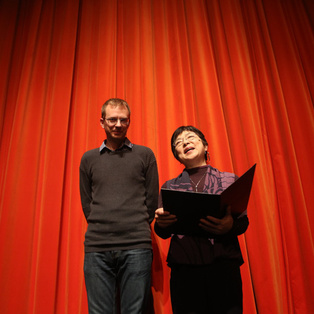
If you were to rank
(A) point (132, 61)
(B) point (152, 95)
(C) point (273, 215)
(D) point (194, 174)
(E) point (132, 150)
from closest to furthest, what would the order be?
(D) point (194, 174) < (E) point (132, 150) < (C) point (273, 215) < (B) point (152, 95) < (A) point (132, 61)

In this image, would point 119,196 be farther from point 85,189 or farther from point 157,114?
point 157,114

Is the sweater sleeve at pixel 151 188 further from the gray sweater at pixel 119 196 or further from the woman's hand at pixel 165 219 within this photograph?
the woman's hand at pixel 165 219

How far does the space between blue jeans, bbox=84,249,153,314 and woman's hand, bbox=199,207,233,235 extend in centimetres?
33

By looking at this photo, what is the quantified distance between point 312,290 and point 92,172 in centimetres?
154

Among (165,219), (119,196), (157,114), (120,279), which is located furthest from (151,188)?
(157,114)

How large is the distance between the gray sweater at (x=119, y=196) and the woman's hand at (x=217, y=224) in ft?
1.00

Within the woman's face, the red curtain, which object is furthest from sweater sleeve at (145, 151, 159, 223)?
the red curtain

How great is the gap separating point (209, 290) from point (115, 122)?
2.78 ft

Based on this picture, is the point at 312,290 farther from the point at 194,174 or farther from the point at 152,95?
the point at 152,95

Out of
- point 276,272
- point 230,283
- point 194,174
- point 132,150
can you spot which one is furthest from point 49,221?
point 276,272

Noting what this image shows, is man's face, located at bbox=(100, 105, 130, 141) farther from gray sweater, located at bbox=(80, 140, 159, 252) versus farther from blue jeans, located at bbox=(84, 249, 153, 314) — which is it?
blue jeans, located at bbox=(84, 249, 153, 314)

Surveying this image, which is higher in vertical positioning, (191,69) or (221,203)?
(191,69)

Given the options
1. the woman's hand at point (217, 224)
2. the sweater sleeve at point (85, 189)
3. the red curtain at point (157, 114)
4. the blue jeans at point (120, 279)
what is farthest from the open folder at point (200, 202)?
the red curtain at point (157, 114)

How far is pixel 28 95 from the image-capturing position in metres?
2.20
